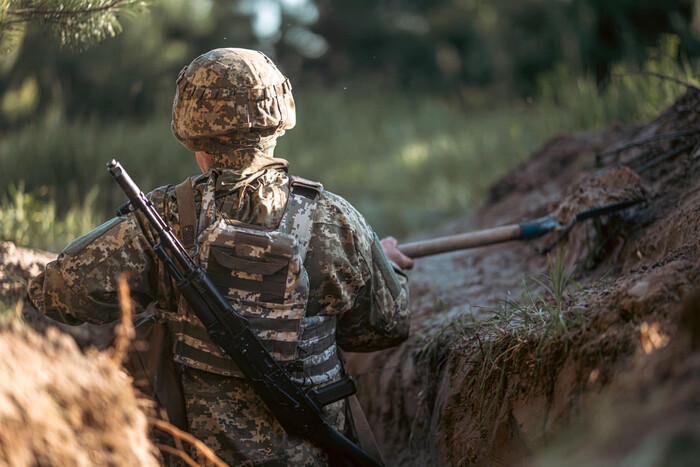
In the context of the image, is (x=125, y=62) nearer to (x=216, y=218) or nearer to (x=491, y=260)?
(x=491, y=260)

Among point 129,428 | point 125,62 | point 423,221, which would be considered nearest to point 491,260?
point 423,221

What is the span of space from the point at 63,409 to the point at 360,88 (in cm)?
1233

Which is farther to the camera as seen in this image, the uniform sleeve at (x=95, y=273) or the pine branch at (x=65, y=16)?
the pine branch at (x=65, y=16)

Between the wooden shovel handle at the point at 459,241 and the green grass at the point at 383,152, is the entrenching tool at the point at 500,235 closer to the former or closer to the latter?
the wooden shovel handle at the point at 459,241

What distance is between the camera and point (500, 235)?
12.1 ft

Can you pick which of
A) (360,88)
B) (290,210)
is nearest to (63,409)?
(290,210)

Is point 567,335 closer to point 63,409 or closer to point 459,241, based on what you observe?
point 459,241

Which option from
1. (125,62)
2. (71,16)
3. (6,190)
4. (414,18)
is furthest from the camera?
(414,18)

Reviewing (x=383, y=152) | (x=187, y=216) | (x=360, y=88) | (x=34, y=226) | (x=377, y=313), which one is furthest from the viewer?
(x=360, y=88)

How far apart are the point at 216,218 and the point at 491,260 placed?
2491 mm

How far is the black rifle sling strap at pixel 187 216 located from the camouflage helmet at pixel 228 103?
20 centimetres

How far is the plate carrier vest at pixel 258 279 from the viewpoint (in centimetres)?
226

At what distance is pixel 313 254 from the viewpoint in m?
2.40

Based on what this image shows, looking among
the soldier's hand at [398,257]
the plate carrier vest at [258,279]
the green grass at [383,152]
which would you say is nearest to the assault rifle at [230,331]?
the plate carrier vest at [258,279]
